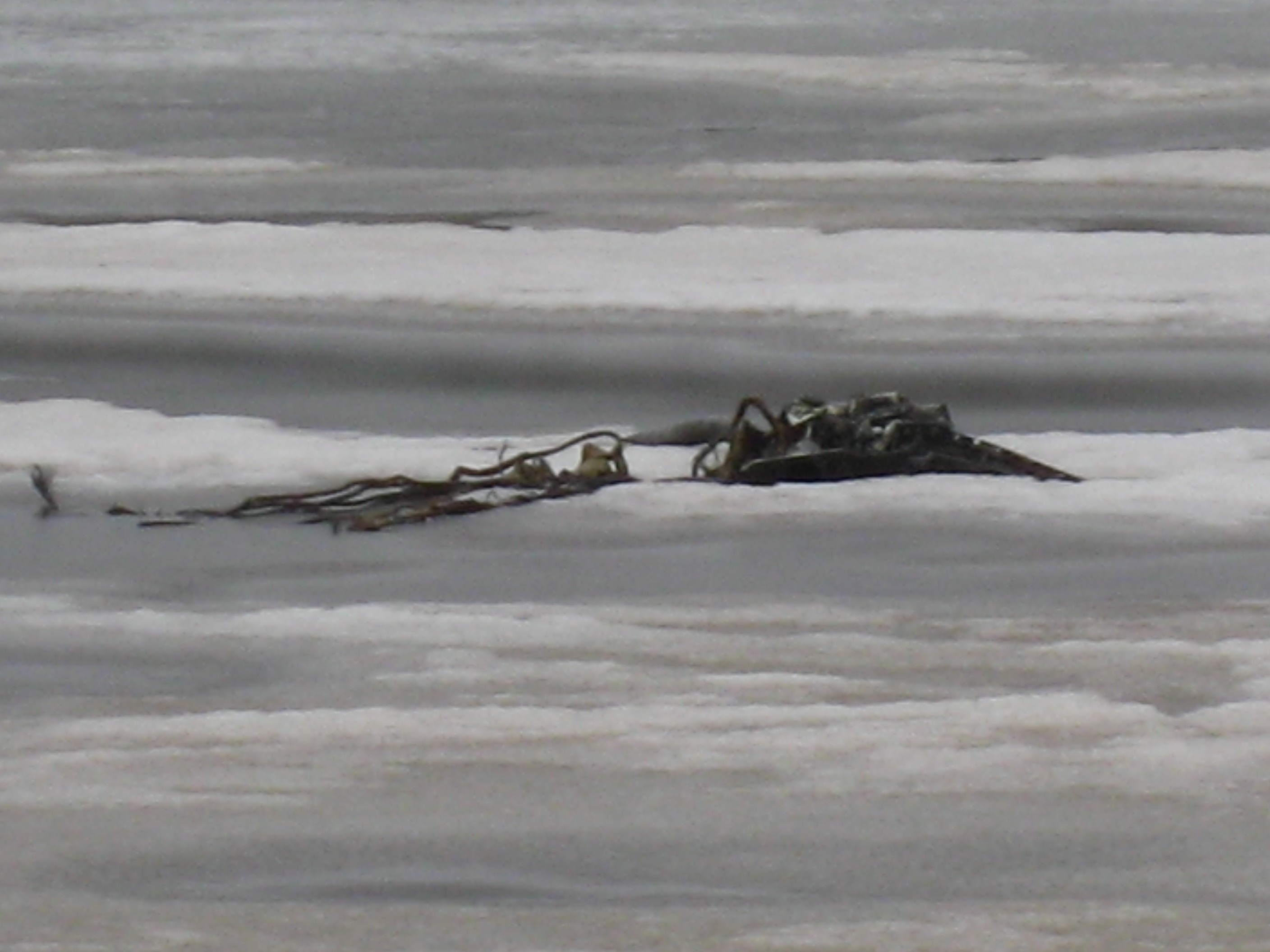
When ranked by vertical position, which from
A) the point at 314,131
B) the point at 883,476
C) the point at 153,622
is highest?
the point at 314,131

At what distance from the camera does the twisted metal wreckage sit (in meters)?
3.72

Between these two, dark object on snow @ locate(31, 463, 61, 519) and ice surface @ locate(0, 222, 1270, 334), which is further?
ice surface @ locate(0, 222, 1270, 334)

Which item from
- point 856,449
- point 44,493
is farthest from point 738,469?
point 44,493

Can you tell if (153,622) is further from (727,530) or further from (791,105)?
(791,105)

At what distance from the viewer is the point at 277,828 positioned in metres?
2.60

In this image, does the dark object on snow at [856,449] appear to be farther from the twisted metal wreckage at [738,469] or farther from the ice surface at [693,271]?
the ice surface at [693,271]

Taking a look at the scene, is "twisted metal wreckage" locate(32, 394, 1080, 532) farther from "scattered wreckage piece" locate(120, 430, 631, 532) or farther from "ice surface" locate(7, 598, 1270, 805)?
"ice surface" locate(7, 598, 1270, 805)

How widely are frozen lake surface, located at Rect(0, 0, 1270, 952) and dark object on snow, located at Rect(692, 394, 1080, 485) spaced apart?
0.06 m

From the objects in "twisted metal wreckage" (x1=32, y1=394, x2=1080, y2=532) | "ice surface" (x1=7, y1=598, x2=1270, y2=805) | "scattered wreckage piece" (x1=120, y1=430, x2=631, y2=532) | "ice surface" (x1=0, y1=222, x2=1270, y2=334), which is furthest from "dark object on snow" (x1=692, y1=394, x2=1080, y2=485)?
"ice surface" (x1=0, y1=222, x2=1270, y2=334)

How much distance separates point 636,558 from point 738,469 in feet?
1.17

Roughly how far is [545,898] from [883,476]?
1.50 m

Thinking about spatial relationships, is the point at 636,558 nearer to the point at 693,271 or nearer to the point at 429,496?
the point at 429,496

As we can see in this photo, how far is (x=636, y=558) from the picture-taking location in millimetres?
3508

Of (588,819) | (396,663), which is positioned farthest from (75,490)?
(588,819)
